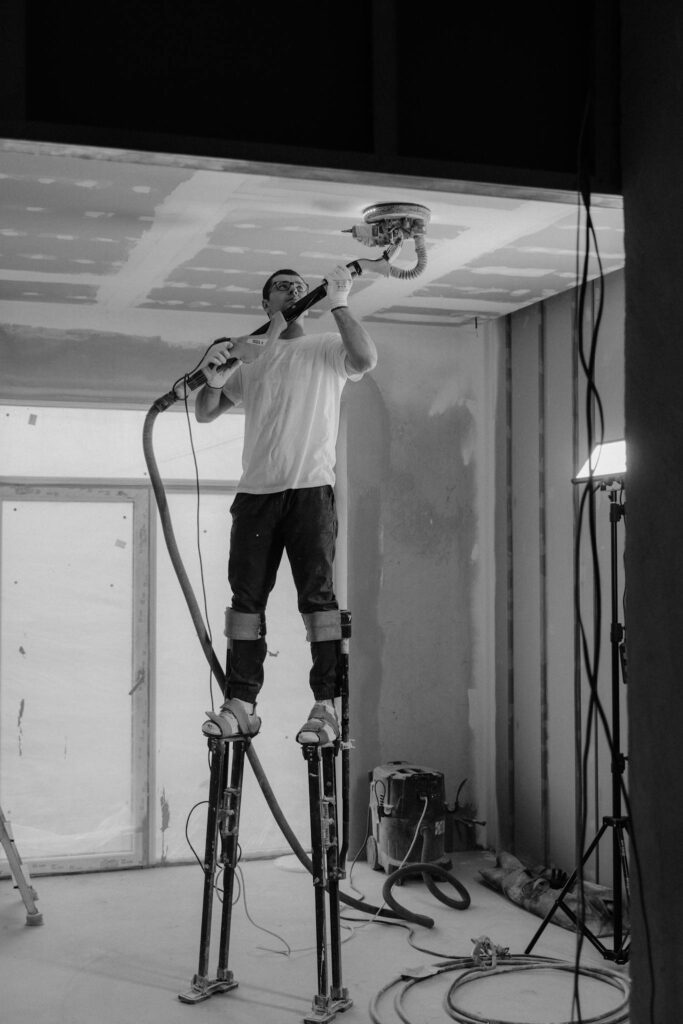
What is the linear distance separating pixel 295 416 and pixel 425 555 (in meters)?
2.31

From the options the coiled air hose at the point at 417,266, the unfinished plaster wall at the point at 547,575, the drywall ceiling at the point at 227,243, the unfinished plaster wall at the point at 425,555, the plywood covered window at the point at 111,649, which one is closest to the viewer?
the drywall ceiling at the point at 227,243

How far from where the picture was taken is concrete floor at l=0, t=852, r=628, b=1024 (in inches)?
143

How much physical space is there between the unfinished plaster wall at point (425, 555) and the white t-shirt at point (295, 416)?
6.57ft

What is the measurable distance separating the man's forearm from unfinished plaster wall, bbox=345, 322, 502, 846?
210 cm

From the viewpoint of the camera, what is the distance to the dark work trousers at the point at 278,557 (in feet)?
11.8

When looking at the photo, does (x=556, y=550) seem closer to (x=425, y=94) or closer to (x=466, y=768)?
(x=466, y=768)

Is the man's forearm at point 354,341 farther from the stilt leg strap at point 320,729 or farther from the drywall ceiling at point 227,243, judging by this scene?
the stilt leg strap at point 320,729

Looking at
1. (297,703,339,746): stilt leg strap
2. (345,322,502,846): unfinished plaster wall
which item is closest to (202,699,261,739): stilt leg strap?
(297,703,339,746): stilt leg strap

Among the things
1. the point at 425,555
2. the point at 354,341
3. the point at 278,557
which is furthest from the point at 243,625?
the point at 425,555

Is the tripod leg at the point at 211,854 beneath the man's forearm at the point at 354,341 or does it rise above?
beneath

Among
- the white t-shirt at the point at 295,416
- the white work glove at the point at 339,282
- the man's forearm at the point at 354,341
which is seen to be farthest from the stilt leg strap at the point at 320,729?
the white work glove at the point at 339,282

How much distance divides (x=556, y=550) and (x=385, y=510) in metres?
0.94

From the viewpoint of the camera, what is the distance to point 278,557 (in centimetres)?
373

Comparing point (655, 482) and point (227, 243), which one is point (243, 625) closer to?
point (227, 243)
